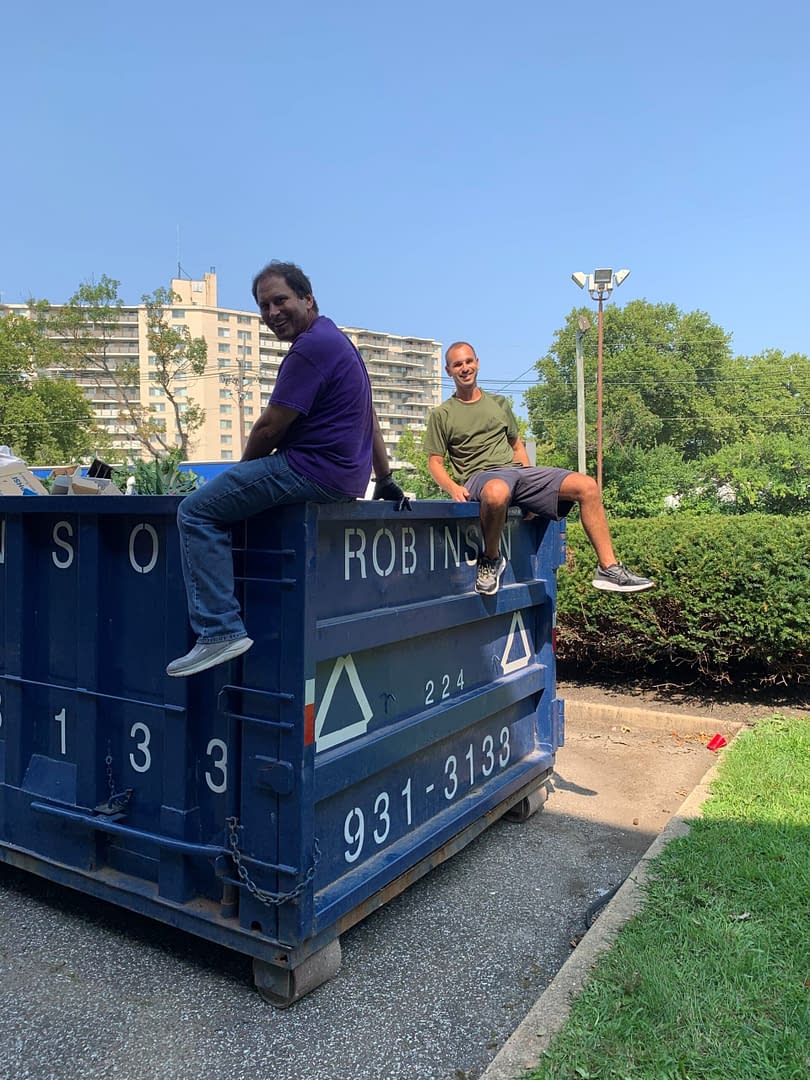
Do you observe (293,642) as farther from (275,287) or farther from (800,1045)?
(800,1045)

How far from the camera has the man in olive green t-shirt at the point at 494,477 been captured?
151 inches

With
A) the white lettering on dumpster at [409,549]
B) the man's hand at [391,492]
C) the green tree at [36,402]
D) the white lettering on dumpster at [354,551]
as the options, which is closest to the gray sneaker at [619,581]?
the white lettering on dumpster at [409,549]

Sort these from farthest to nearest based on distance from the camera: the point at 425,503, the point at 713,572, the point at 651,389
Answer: the point at 651,389, the point at 713,572, the point at 425,503

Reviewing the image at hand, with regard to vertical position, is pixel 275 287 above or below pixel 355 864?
above

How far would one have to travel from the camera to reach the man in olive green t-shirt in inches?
151

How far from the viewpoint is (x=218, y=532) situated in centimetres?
264

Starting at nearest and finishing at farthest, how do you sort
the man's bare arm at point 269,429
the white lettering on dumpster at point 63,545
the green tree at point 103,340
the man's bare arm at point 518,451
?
1. the man's bare arm at point 269,429
2. the white lettering on dumpster at point 63,545
3. the man's bare arm at point 518,451
4. the green tree at point 103,340

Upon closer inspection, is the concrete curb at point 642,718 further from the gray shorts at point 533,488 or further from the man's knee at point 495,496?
the man's knee at point 495,496

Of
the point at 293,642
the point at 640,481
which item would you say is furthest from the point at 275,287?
the point at 640,481

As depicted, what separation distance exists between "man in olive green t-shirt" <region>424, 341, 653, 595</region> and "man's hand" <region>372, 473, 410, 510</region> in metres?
0.56

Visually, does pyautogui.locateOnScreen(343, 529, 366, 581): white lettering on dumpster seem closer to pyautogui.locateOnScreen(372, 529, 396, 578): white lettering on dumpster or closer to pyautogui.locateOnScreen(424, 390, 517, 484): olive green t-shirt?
pyautogui.locateOnScreen(372, 529, 396, 578): white lettering on dumpster

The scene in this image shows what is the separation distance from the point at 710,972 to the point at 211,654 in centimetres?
199

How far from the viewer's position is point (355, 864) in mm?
3078

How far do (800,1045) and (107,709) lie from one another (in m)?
2.52
